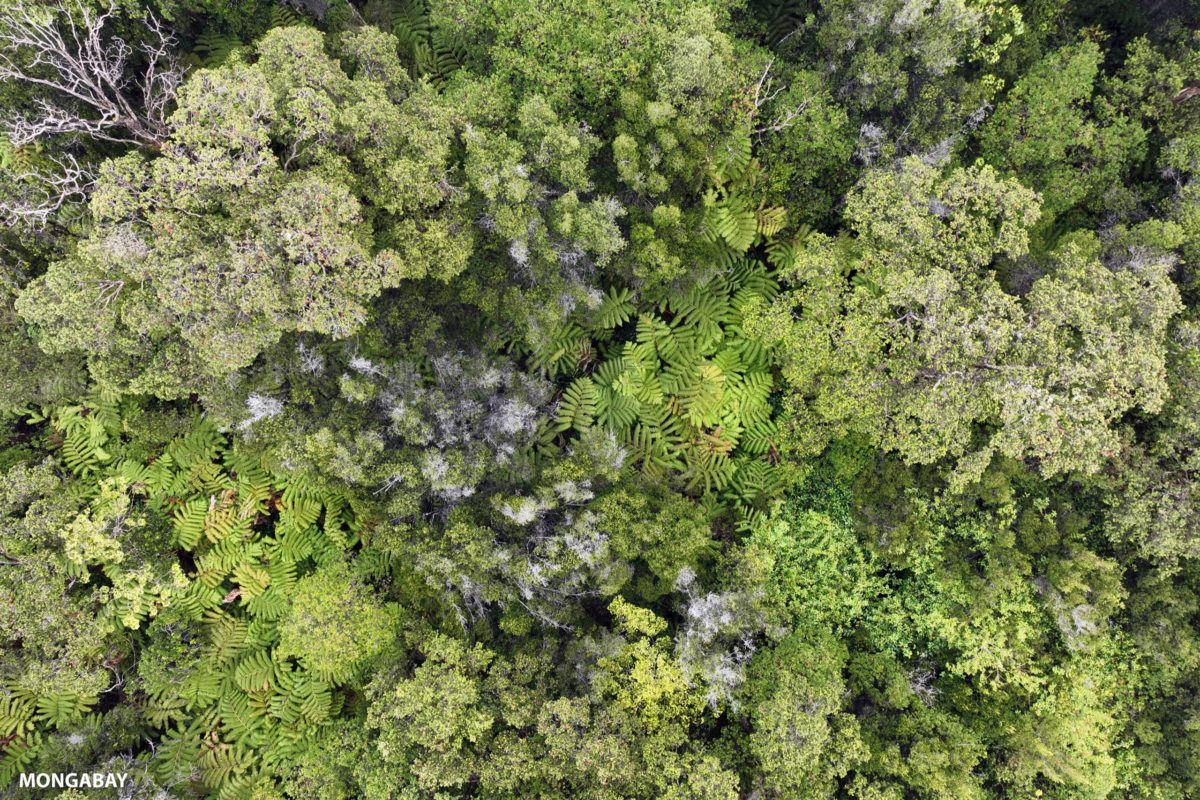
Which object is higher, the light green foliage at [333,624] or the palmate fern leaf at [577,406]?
the palmate fern leaf at [577,406]

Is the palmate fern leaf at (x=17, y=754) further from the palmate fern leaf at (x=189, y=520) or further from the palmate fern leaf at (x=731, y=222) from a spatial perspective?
the palmate fern leaf at (x=731, y=222)

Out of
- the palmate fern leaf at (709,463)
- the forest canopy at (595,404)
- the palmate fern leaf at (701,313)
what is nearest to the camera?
the forest canopy at (595,404)

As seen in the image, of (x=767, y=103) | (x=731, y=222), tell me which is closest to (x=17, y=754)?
(x=731, y=222)

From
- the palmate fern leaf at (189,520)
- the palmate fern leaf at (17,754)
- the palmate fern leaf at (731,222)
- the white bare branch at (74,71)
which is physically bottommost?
the palmate fern leaf at (17,754)

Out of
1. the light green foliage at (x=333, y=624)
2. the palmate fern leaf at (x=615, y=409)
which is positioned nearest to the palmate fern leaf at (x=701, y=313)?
the palmate fern leaf at (x=615, y=409)

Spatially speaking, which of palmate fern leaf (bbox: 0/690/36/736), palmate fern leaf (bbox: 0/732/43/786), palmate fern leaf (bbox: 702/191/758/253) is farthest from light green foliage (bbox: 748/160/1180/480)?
palmate fern leaf (bbox: 0/732/43/786)

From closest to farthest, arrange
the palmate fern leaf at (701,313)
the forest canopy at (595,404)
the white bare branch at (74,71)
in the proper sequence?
1. the white bare branch at (74,71)
2. the forest canopy at (595,404)
3. the palmate fern leaf at (701,313)

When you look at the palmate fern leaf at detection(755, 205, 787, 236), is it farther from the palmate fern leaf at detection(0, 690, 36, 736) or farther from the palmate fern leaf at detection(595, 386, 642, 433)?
the palmate fern leaf at detection(0, 690, 36, 736)

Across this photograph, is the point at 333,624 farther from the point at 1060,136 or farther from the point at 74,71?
the point at 1060,136
